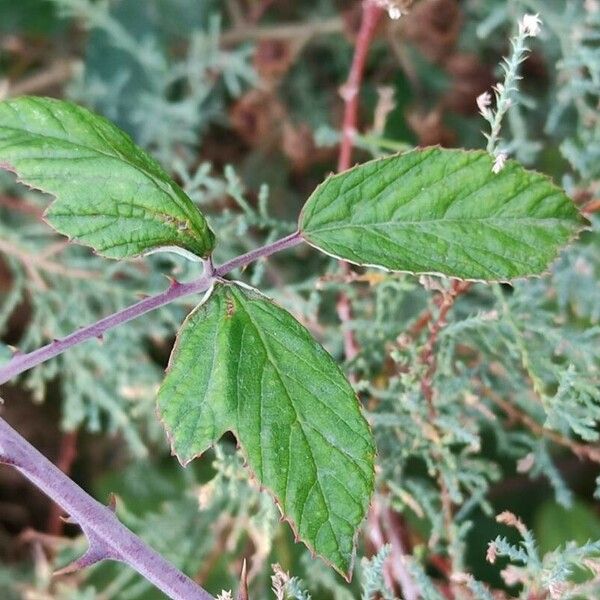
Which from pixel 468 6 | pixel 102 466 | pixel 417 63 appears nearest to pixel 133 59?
pixel 417 63

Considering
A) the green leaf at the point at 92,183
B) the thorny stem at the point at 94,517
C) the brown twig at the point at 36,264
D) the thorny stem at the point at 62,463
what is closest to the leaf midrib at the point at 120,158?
the green leaf at the point at 92,183

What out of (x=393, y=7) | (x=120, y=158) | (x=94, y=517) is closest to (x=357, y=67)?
(x=393, y=7)

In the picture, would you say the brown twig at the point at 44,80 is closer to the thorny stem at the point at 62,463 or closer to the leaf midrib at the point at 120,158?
the thorny stem at the point at 62,463

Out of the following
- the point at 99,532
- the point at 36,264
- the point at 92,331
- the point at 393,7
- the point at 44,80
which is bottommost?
the point at 99,532

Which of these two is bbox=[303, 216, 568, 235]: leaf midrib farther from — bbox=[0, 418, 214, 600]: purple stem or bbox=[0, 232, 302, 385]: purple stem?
bbox=[0, 418, 214, 600]: purple stem

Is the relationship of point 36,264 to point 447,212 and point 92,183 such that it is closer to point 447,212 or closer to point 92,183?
point 92,183

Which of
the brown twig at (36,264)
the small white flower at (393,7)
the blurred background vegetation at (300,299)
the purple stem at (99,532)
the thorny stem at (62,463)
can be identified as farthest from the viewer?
the thorny stem at (62,463)
